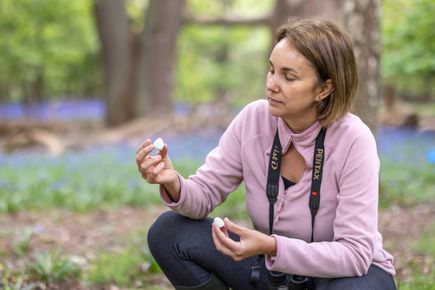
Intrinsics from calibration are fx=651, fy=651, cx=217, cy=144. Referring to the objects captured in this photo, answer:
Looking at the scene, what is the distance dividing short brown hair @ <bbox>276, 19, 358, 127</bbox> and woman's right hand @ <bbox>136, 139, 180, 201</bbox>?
0.61 meters

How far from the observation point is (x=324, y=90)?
93.8 inches

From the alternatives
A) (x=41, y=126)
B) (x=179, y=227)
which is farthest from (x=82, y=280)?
(x=41, y=126)

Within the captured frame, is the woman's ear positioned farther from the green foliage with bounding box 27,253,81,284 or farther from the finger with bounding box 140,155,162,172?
the green foliage with bounding box 27,253,81,284

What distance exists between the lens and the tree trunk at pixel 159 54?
44.1ft

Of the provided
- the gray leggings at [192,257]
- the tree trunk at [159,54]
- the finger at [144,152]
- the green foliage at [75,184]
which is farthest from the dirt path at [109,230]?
the tree trunk at [159,54]

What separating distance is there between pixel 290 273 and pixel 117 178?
203 inches

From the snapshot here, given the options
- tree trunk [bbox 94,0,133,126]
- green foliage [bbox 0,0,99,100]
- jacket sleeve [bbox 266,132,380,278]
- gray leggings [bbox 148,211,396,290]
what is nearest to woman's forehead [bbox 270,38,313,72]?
jacket sleeve [bbox 266,132,380,278]

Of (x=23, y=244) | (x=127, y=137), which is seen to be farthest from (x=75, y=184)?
(x=127, y=137)

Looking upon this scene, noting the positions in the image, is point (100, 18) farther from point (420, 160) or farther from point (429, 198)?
point (429, 198)

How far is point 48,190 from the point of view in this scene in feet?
21.4

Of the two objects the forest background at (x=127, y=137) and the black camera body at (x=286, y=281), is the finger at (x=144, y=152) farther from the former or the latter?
the forest background at (x=127, y=137)

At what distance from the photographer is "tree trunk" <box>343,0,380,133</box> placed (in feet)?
15.1

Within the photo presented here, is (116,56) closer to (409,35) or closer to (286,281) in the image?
(409,35)

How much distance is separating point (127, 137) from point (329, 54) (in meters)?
9.53
